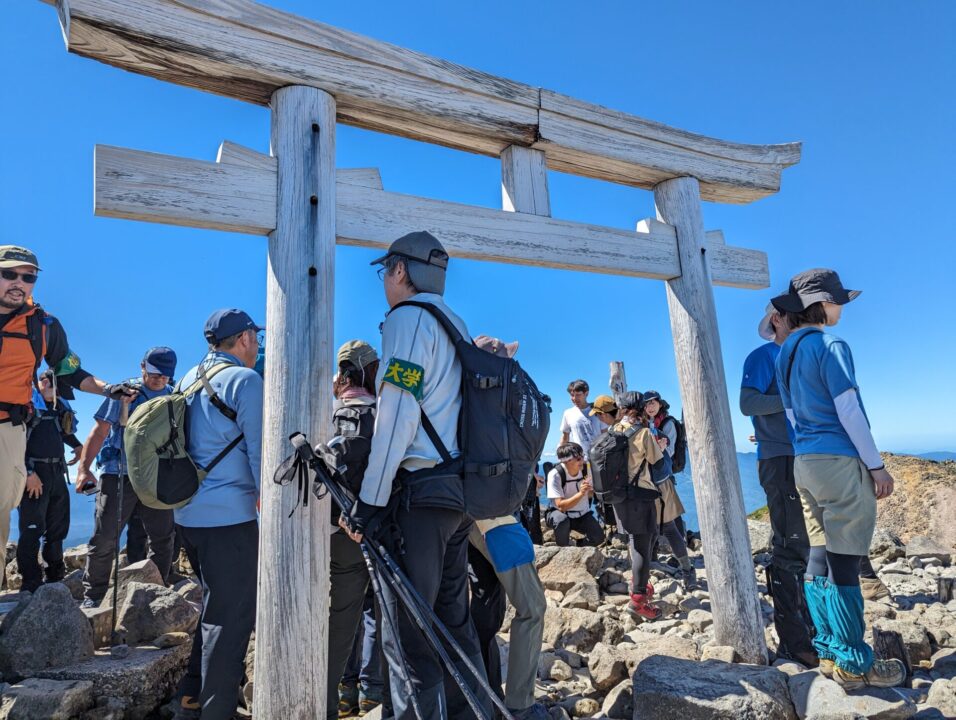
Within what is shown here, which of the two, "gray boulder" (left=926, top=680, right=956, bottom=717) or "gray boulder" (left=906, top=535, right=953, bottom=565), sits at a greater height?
"gray boulder" (left=906, top=535, right=953, bottom=565)

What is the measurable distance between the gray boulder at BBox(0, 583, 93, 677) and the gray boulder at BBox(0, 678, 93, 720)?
32 centimetres

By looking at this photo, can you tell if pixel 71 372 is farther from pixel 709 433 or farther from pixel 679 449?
pixel 679 449

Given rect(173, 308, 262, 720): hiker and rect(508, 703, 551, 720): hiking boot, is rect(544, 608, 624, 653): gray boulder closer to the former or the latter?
rect(508, 703, 551, 720): hiking boot

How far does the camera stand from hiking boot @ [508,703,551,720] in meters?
2.99

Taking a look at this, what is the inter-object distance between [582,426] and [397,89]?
556 cm

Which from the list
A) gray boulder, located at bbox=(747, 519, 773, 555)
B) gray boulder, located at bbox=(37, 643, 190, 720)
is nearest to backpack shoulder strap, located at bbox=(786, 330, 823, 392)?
gray boulder, located at bbox=(37, 643, 190, 720)

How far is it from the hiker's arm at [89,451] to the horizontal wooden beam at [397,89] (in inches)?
157

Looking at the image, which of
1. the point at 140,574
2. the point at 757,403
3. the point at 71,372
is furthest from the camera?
the point at 140,574

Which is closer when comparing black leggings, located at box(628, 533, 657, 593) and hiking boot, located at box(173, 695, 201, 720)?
hiking boot, located at box(173, 695, 201, 720)

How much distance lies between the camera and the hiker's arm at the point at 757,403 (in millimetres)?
4000

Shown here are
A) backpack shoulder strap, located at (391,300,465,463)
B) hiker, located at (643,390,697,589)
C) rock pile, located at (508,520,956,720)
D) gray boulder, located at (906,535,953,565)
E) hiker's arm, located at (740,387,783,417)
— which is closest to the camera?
backpack shoulder strap, located at (391,300,465,463)

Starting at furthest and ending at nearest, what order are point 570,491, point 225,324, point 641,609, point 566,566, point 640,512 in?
point 570,491, point 566,566, point 640,512, point 641,609, point 225,324

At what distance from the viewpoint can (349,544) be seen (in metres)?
3.32

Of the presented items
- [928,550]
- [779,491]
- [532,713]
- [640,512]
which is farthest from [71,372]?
[928,550]
